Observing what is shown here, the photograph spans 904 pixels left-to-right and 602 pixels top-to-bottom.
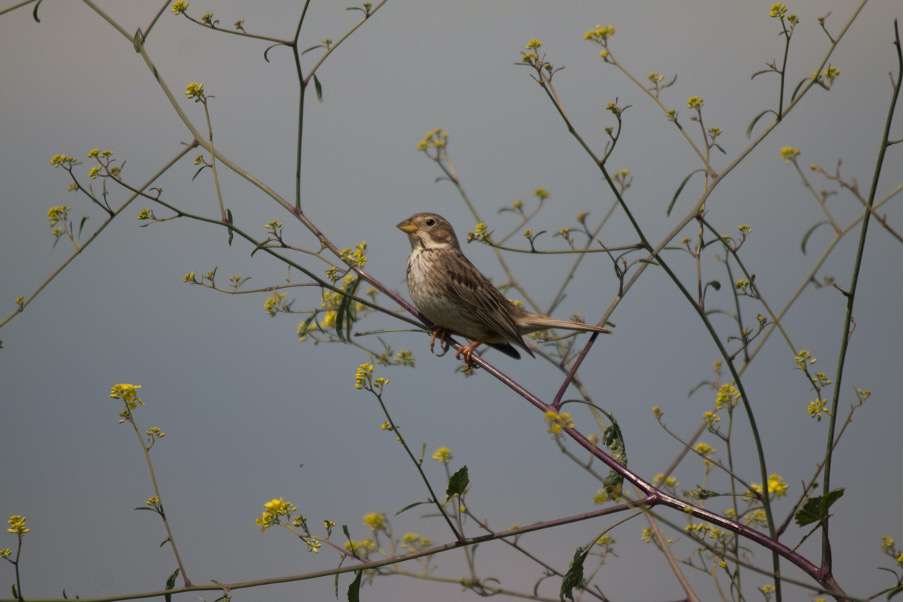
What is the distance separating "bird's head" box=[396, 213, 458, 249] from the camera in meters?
5.44

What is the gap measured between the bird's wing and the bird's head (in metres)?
0.42

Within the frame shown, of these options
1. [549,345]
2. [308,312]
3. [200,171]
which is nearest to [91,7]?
[200,171]

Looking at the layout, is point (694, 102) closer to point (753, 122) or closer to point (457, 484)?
point (753, 122)

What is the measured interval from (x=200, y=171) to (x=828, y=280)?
252 centimetres

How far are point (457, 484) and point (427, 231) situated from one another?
289 cm

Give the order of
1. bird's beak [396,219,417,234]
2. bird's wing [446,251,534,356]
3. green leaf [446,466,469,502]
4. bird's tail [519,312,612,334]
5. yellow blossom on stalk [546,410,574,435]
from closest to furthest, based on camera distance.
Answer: yellow blossom on stalk [546,410,574,435] < green leaf [446,466,469,502] < bird's tail [519,312,612,334] < bird's wing [446,251,534,356] < bird's beak [396,219,417,234]

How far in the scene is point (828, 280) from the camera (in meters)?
3.54

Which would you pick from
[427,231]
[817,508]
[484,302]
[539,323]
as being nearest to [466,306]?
[484,302]

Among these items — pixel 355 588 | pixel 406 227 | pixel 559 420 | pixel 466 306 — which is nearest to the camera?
pixel 559 420

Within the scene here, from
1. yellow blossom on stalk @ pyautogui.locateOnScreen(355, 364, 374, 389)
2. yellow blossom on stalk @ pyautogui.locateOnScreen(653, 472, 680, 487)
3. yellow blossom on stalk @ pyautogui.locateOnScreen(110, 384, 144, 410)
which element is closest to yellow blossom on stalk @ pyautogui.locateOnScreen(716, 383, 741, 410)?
yellow blossom on stalk @ pyautogui.locateOnScreen(653, 472, 680, 487)

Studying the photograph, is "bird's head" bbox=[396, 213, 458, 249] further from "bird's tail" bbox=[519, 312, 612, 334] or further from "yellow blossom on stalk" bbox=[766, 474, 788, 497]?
"yellow blossom on stalk" bbox=[766, 474, 788, 497]

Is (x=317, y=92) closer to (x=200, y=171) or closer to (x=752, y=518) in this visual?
(x=200, y=171)

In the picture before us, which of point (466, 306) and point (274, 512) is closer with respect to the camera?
point (274, 512)

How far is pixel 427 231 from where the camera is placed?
5.48 meters
